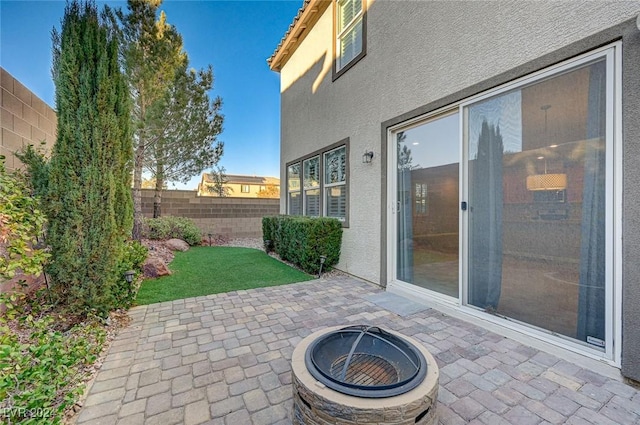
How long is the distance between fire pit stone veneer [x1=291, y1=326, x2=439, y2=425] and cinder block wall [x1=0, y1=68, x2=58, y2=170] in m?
4.19

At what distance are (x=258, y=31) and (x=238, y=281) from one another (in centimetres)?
825

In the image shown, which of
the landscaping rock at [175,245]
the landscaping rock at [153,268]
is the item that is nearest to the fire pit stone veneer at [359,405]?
the landscaping rock at [153,268]

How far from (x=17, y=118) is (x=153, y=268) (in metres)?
3.09

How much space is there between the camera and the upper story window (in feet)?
18.1

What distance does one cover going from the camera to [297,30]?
7672 millimetres

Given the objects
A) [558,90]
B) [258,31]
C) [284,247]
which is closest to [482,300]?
[558,90]

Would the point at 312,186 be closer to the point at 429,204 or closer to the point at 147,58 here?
the point at 429,204

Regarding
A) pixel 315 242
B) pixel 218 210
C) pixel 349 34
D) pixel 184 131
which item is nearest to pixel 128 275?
pixel 315 242

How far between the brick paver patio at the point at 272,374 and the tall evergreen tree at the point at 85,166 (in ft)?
2.59

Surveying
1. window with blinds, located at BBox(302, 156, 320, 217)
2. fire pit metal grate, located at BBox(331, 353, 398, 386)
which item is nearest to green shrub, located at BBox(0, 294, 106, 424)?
fire pit metal grate, located at BBox(331, 353, 398, 386)

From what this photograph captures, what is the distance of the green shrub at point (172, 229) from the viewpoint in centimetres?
912

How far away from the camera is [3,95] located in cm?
315

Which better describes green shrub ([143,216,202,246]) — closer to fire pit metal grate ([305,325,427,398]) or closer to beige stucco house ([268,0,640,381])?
beige stucco house ([268,0,640,381])

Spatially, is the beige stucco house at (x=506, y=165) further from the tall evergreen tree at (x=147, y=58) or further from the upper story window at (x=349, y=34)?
the tall evergreen tree at (x=147, y=58)
